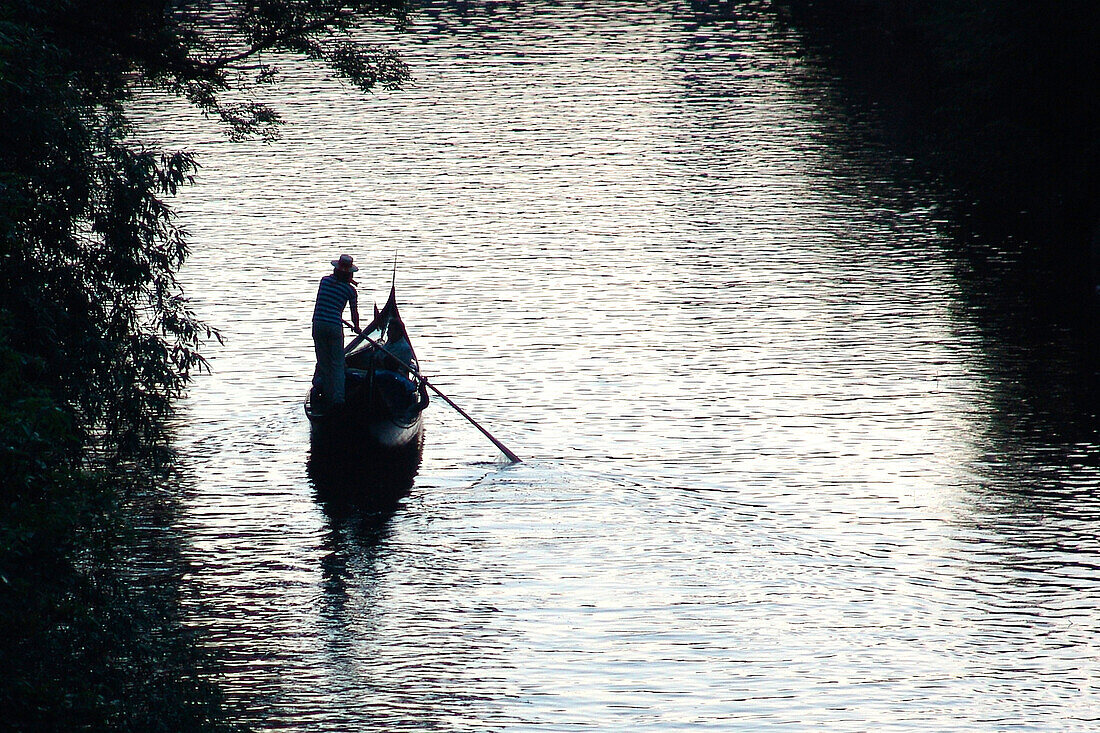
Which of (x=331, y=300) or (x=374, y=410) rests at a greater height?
(x=331, y=300)

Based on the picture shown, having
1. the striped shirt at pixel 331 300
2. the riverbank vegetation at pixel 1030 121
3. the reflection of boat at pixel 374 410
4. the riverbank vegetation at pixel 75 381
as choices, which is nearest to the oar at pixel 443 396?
the reflection of boat at pixel 374 410

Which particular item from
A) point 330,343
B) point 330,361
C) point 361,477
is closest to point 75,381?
point 330,343

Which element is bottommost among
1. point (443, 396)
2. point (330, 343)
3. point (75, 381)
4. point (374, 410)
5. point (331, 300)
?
point (443, 396)

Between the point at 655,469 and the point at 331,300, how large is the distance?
5.68 meters

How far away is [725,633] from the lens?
16.0 metres

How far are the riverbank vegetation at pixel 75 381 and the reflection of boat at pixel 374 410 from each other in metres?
3.87

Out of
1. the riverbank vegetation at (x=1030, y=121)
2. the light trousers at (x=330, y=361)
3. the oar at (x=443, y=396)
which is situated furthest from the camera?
the riverbank vegetation at (x=1030, y=121)

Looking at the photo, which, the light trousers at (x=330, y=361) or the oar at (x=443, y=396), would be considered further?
the oar at (x=443, y=396)

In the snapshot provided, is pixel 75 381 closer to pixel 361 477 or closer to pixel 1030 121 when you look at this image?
pixel 361 477

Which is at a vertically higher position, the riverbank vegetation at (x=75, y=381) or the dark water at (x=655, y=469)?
the riverbank vegetation at (x=75, y=381)

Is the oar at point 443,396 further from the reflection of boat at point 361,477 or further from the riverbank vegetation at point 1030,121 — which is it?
the riverbank vegetation at point 1030,121

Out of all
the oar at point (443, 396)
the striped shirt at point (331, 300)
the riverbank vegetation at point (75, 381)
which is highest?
the riverbank vegetation at point (75, 381)

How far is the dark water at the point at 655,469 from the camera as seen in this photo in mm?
14945

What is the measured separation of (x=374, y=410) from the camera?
823 inches
